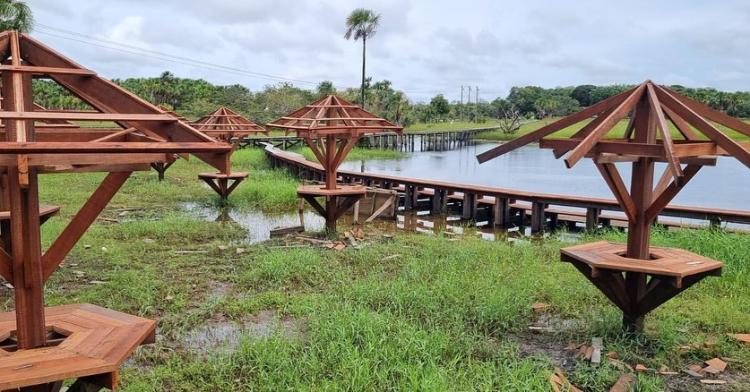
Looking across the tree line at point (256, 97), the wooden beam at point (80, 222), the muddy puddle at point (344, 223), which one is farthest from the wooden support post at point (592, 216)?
the tree line at point (256, 97)

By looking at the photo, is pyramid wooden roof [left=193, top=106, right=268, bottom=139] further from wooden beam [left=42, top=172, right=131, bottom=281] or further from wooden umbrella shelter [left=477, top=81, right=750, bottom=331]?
wooden beam [left=42, top=172, right=131, bottom=281]

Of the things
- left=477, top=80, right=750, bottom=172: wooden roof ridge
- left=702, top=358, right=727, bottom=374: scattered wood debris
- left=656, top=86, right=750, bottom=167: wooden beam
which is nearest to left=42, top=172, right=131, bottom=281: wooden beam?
left=477, top=80, right=750, bottom=172: wooden roof ridge

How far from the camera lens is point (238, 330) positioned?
5676mm

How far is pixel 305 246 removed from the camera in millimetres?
9398

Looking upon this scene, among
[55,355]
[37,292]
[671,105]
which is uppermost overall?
[671,105]

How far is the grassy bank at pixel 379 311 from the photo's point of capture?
179 inches

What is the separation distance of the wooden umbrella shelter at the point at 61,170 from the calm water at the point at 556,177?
1599cm

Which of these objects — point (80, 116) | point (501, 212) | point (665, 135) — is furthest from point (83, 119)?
point (501, 212)

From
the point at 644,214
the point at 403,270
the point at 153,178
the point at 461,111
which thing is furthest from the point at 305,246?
the point at 461,111

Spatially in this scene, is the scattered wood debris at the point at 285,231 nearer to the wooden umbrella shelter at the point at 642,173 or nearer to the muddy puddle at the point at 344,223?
the muddy puddle at the point at 344,223

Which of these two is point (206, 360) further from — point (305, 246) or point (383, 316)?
point (305, 246)

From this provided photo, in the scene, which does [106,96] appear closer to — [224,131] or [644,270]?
[644,270]

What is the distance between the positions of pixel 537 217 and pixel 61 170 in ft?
34.6

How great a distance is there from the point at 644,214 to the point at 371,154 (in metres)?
29.2
